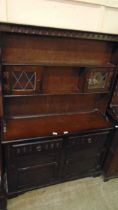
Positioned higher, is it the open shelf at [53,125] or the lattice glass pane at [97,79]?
the lattice glass pane at [97,79]

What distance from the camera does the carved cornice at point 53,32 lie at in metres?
1.48

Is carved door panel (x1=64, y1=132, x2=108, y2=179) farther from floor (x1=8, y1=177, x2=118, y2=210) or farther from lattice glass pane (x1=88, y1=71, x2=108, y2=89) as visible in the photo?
lattice glass pane (x1=88, y1=71, x2=108, y2=89)

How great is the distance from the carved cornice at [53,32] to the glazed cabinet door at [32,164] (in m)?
1.02

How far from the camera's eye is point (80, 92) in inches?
80.2

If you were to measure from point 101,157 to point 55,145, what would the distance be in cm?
75

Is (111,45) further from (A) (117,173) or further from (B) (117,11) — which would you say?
(A) (117,173)

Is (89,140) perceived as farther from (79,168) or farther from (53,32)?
(53,32)

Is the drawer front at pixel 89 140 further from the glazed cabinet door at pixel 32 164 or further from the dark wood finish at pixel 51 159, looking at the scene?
the glazed cabinet door at pixel 32 164

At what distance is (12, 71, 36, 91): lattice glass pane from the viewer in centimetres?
172

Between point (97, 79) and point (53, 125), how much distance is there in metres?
0.71

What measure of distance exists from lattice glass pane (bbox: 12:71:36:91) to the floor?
1246mm

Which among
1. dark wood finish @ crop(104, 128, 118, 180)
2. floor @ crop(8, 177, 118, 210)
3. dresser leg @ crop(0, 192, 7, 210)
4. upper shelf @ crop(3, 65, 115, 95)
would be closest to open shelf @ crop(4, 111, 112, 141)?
dark wood finish @ crop(104, 128, 118, 180)

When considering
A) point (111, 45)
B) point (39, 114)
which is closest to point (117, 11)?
point (111, 45)

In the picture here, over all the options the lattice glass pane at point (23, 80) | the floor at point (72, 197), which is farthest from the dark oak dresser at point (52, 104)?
the floor at point (72, 197)
